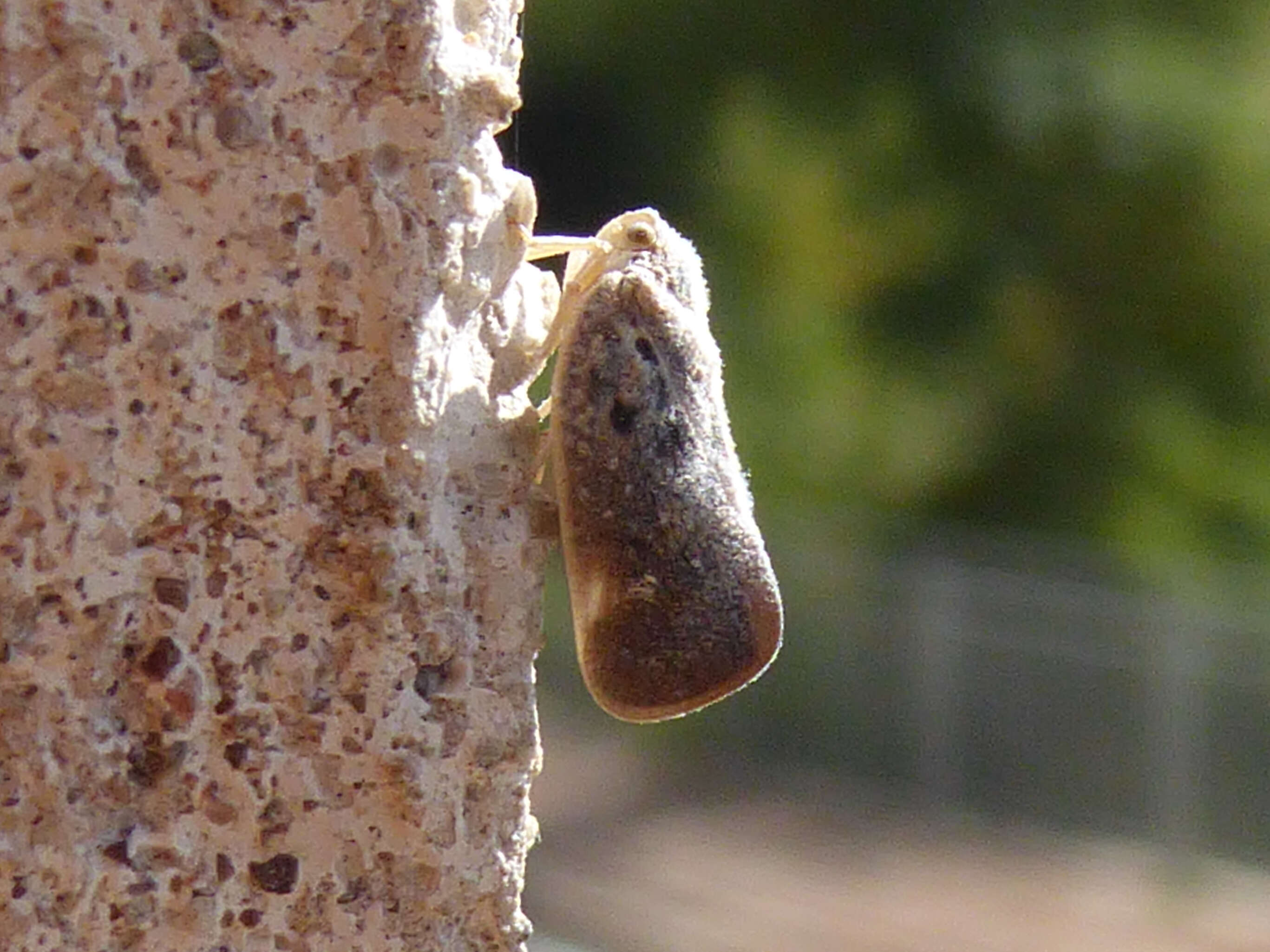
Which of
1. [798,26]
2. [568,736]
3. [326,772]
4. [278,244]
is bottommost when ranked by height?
[568,736]

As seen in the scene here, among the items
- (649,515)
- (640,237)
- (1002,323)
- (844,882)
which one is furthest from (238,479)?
(1002,323)

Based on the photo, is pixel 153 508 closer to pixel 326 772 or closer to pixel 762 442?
pixel 326 772

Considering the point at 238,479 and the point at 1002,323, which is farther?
the point at 1002,323

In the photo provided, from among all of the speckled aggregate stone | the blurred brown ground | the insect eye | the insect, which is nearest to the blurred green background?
the blurred brown ground

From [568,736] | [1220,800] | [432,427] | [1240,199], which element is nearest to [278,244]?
[432,427]

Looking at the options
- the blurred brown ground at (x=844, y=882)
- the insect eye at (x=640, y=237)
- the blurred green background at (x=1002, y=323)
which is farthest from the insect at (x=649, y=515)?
the blurred green background at (x=1002, y=323)

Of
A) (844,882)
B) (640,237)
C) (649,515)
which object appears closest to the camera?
(649,515)

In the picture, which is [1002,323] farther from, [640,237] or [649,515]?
[649,515]
